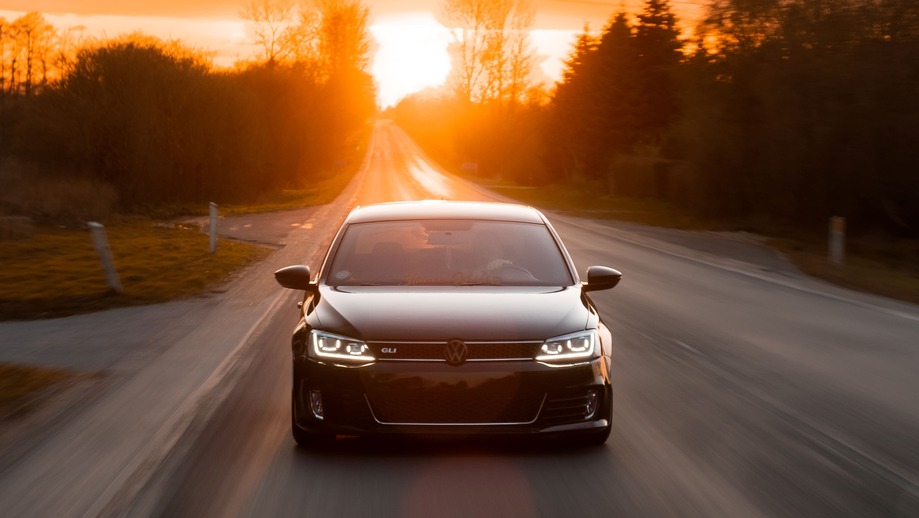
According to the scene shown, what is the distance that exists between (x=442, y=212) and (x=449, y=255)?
0.52 meters

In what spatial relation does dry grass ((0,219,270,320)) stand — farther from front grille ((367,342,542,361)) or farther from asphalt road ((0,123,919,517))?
front grille ((367,342,542,361))

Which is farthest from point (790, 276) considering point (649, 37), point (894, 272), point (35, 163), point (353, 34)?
point (353, 34)

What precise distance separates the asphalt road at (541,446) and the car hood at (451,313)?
71 cm

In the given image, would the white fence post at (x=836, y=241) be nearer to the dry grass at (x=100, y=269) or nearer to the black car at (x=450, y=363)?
the dry grass at (x=100, y=269)

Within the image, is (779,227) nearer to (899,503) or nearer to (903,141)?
(903,141)

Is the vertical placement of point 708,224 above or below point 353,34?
below

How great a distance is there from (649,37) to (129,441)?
48152 mm

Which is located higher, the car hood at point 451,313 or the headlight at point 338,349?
the car hood at point 451,313

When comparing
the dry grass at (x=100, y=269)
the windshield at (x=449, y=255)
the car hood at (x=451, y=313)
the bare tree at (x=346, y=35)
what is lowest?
the dry grass at (x=100, y=269)

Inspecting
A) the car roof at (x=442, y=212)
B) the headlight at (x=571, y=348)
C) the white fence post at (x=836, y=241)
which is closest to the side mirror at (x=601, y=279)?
the car roof at (x=442, y=212)

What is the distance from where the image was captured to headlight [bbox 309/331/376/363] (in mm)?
5809

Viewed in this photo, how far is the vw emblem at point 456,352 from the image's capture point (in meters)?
5.68

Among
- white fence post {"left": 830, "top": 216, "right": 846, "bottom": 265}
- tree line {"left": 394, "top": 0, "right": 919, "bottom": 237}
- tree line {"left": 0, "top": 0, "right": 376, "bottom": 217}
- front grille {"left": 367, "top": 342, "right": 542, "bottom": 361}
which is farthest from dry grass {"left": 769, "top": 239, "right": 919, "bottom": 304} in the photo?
tree line {"left": 0, "top": 0, "right": 376, "bottom": 217}

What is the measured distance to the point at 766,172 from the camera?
1216 inches
